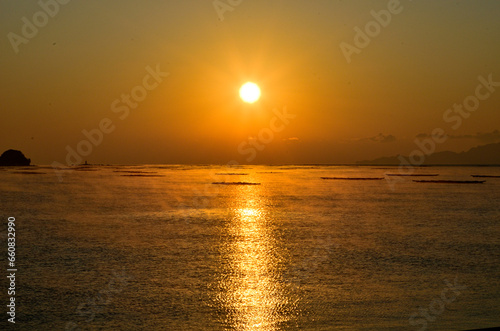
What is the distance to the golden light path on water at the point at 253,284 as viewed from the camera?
10.3m

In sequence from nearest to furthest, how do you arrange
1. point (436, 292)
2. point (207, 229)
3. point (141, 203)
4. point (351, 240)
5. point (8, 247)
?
point (436, 292) → point (8, 247) → point (351, 240) → point (207, 229) → point (141, 203)

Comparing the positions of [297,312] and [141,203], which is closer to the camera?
[297,312]

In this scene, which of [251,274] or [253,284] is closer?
[253,284]

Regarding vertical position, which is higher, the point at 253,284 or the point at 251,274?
the point at 251,274

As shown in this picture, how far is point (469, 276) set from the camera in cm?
1420

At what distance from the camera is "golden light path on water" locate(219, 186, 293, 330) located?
1031 cm

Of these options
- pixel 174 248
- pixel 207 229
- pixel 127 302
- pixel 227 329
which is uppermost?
pixel 207 229

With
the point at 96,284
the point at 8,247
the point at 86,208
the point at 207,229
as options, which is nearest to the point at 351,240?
the point at 207,229

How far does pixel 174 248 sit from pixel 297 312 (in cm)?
832

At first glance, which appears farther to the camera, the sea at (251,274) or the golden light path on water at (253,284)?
the sea at (251,274)

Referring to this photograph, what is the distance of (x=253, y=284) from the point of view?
12984 mm

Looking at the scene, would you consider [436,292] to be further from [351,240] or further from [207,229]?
[207,229]

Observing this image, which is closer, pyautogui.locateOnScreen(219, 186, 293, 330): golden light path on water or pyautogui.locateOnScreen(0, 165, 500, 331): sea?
pyautogui.locateOnScreen(219, 186, 293, 330): golden light path on water

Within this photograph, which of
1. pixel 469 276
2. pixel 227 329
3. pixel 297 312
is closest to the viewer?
pixel 227 329
